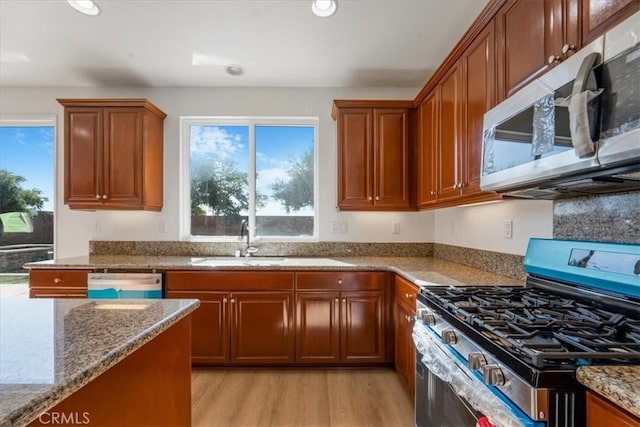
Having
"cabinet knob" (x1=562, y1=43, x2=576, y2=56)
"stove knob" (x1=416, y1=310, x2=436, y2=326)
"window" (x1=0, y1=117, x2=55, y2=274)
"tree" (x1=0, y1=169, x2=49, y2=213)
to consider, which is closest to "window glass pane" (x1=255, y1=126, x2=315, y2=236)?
"stove knob" (x1=416, y1=310, x2=436, y2=326)

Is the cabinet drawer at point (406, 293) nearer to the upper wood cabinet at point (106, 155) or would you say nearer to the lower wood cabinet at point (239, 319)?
the lower wood cabinet at point (239, 319)

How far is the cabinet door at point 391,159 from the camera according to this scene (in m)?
2.84

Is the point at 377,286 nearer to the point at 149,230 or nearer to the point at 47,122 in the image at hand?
the point at 149,230

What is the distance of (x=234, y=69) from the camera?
9.27ft

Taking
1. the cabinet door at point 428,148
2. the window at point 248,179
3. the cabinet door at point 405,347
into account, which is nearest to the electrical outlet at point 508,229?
the cabinet door at point 428,148

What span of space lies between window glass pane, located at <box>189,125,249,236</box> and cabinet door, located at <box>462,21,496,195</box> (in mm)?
2127

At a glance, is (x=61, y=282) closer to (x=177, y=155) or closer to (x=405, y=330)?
(x=177, y=155)

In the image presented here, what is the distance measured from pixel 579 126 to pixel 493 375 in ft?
2.56

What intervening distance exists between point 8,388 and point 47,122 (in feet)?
11.8

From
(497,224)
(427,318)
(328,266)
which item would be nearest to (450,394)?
(427,318)

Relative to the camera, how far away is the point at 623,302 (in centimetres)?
112

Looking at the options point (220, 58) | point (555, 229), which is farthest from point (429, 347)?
point (220, 58)

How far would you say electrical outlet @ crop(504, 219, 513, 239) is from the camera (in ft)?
6.50

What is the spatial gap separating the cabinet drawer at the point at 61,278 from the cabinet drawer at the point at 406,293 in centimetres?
243
